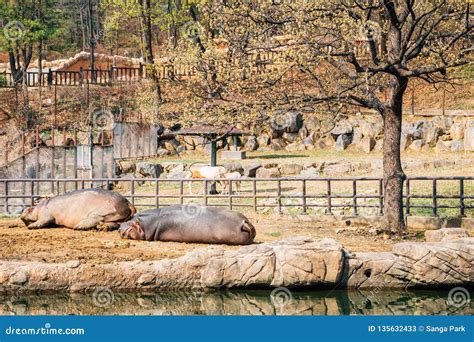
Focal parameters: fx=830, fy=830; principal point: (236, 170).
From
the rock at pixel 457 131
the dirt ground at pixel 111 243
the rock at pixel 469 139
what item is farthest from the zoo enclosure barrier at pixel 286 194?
the rock at pixel 457 131

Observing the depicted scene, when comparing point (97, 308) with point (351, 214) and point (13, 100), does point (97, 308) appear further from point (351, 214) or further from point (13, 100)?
point (13, 100)

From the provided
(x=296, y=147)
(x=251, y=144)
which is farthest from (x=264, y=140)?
(x=296, y=147)

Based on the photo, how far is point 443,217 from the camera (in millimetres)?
19266

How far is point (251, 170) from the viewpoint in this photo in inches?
1256

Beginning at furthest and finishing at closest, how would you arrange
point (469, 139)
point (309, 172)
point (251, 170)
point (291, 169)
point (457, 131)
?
1. point (457, 131)
2. point (469, 139)
3. point (291, 169)
4. point (251, 170)
5. point (309, 172)

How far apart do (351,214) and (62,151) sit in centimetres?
1104

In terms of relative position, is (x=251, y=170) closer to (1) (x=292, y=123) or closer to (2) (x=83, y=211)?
(1) (x=292, y=123)

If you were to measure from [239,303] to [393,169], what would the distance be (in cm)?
689

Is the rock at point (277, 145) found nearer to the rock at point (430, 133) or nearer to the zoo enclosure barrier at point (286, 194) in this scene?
the rock at point (430, 133)

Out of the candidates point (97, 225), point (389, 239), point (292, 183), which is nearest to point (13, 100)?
point (292, 183)

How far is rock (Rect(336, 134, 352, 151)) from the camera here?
37309 millimetres

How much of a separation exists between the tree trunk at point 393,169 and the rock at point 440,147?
56.4 feet

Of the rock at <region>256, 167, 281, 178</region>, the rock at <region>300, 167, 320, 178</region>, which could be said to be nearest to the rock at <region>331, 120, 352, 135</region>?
the rock at <region>300, 167, 320, 178</region>

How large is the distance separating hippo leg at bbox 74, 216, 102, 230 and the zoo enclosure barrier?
221cm
